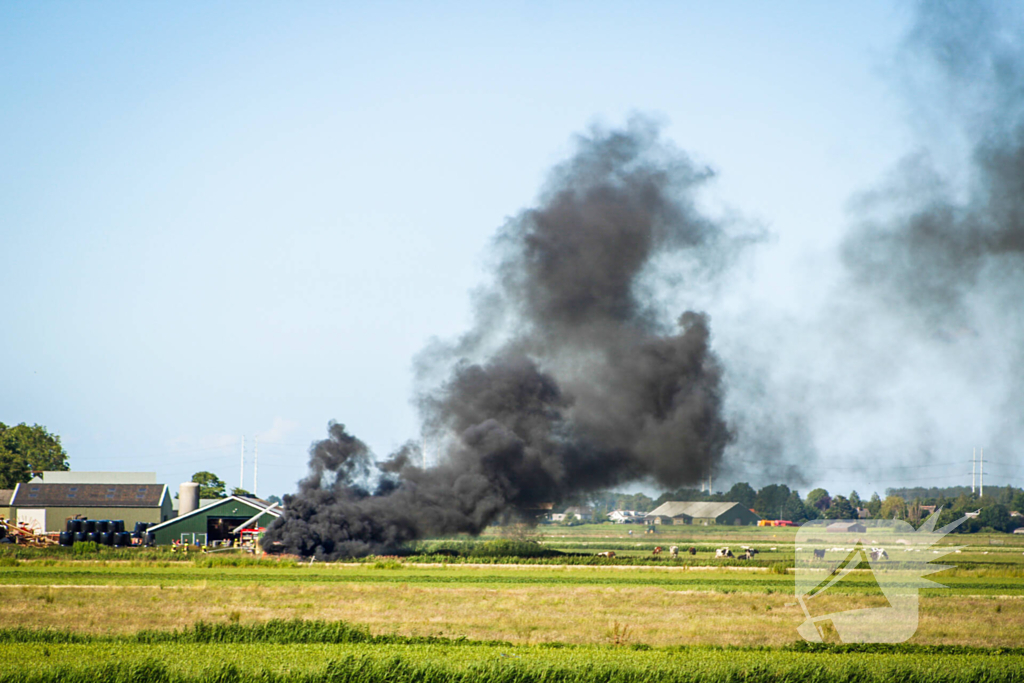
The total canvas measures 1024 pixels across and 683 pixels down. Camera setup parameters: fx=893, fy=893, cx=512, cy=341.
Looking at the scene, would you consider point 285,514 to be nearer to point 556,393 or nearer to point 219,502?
point 219,502

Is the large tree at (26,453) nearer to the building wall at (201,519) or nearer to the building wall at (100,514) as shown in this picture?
the building wall at (100,514)

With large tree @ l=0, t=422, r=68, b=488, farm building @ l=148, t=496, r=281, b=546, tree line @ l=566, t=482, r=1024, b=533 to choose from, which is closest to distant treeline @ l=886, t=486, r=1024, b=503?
tree line @ l=566, t=482, r=1024, b=533

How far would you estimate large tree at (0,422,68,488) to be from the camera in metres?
134

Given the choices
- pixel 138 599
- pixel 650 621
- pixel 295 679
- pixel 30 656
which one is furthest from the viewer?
pixel 138 599

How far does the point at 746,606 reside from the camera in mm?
37719

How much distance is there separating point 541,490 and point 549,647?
189 feet

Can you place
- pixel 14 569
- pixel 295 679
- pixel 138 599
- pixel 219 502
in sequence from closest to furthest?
1. pixel 295 679
2. pixel 138 599
3. pixel 14 569
4. pixel 219 502

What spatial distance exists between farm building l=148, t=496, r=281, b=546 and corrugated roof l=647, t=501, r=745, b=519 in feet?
272

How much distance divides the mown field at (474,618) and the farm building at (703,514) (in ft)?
257

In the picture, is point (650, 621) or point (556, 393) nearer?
point (650, 621)

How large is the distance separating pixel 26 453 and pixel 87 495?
60177mm

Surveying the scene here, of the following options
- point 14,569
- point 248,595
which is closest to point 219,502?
point 14,569

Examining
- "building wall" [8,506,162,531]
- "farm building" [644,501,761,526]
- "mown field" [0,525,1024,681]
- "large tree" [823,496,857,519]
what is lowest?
"farm building" [644,501,761,526]

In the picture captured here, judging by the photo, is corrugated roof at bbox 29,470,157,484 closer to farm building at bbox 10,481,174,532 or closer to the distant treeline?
farm building at bbox 10,481,174,532
